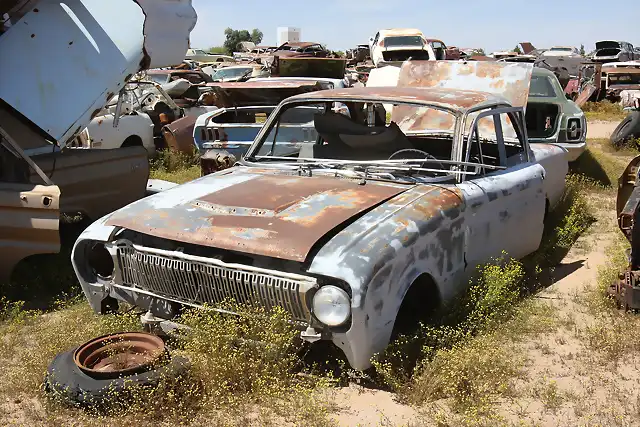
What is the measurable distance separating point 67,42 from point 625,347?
4870 millimetres

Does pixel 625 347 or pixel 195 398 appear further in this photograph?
pixel 625 347

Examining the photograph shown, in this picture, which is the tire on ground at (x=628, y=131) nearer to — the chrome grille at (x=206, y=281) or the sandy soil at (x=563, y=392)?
the sandy soil at (x=563, y=392)

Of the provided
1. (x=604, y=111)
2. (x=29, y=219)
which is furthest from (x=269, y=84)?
(x=604, y=111)

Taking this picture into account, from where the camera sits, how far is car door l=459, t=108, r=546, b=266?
4.42m

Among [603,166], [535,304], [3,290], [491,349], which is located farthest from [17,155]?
[603,166]

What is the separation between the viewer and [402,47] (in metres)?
21.7

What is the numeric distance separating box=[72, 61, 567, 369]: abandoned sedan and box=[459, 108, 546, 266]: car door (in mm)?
16

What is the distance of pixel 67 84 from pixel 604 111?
52.2 feet

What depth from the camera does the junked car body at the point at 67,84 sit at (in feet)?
16.5

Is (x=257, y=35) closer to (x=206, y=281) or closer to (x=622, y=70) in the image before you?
(x=622, y=70)

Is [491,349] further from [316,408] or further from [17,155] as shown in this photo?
Result: [17,155]

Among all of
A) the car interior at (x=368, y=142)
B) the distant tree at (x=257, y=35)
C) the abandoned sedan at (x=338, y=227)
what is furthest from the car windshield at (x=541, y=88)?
the distant tree at (x=257, y=35)

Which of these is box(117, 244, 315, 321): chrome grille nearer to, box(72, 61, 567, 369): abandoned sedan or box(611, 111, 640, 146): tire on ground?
box(72, 61, 567, 369): abandoned sedan

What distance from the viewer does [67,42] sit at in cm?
567
